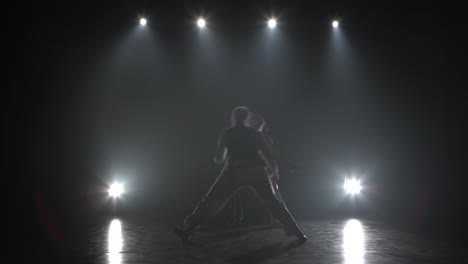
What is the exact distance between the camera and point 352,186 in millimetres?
12930

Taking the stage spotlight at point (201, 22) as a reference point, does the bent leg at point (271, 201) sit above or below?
below

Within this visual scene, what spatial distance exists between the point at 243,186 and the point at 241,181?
2.9 inches

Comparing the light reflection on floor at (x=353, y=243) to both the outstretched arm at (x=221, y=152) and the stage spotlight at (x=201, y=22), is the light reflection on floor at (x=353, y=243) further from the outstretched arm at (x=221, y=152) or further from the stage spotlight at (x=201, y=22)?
the stage spotlight at (x=201, y=22)

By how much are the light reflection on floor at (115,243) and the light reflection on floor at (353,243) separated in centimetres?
241

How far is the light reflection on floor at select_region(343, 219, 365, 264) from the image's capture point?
5.31 metres

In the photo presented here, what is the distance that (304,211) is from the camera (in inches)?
478

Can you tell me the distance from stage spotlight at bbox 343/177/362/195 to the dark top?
6.79 m

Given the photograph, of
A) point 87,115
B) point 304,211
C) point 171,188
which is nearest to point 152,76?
point 87,115

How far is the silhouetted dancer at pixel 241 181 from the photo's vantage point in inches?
259

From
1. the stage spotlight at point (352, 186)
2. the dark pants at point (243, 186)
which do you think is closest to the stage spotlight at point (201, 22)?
the stage spotlight at point (352, 186)

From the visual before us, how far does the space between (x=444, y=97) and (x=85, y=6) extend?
9500 mm

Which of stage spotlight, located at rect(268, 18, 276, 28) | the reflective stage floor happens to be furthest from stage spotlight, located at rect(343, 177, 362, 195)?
A: stage spotlight, located at rect(268, 18, 276, 28)

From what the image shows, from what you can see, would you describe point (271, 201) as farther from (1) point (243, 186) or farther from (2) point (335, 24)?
(2) point (335, 24)

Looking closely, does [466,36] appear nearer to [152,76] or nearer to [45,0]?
[152,76]
